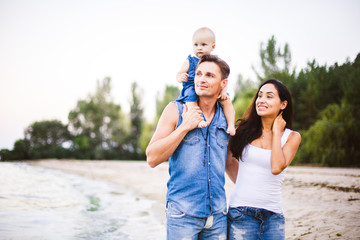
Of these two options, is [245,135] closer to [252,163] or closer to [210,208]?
[252,163]

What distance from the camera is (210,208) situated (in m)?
2.08

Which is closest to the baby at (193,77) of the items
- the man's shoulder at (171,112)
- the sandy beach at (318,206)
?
the man's shoulder at (171,112)

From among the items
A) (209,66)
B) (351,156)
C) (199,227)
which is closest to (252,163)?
(199,227)

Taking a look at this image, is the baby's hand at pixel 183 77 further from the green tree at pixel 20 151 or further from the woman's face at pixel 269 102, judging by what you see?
the green tree at pixel 20 151

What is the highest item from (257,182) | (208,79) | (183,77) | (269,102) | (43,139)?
(183,77)

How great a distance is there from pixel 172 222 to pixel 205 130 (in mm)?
752

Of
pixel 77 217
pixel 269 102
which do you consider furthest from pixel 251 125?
pixel 77 217

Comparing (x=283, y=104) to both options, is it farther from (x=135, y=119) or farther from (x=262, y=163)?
(x=135, y=119)

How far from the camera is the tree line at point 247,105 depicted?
19203mm


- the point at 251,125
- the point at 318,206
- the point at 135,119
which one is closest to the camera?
the point at 251,125

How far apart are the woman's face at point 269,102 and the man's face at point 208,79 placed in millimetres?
522

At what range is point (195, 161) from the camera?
2.14 metres

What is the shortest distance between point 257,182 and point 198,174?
1.98ft

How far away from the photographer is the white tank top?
90.5 inches
